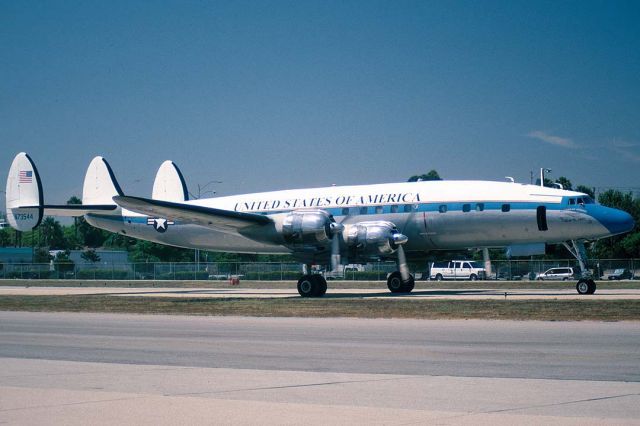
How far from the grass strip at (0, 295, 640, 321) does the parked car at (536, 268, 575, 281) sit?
109 feet

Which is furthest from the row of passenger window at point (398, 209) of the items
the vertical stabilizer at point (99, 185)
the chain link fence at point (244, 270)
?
the chain link fence at point (244, 270)

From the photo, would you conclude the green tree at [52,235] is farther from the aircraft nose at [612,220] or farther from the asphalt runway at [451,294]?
the aircraft nose at [612,220]

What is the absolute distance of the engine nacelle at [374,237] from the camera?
34219 mm

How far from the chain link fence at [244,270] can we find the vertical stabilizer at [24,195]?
66.7 ft

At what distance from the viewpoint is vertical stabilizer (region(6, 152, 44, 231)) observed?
42875mm

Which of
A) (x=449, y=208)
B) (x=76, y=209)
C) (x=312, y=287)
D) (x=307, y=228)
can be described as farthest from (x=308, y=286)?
(x=76, y=209)

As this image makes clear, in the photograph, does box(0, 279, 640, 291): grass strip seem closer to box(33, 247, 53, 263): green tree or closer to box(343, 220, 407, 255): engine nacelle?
box(343, 220, 407, 255): engine nacelle

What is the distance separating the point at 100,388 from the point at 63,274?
204 feet

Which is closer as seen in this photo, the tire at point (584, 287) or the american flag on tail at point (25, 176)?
the tire at point (584, 287)

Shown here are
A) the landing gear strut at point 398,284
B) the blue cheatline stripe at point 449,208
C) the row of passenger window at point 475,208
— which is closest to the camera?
the blue cheatline stripe at point 449,208

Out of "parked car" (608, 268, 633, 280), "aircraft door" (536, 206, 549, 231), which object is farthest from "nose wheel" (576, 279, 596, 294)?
"parked car" (608, 268, 633, 280)

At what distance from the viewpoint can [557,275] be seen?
206 feet

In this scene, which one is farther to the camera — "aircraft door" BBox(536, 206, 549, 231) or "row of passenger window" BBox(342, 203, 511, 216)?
"row of passenger window" BBox(342, 203, 511, 216)

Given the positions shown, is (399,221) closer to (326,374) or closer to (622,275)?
(326,374)
